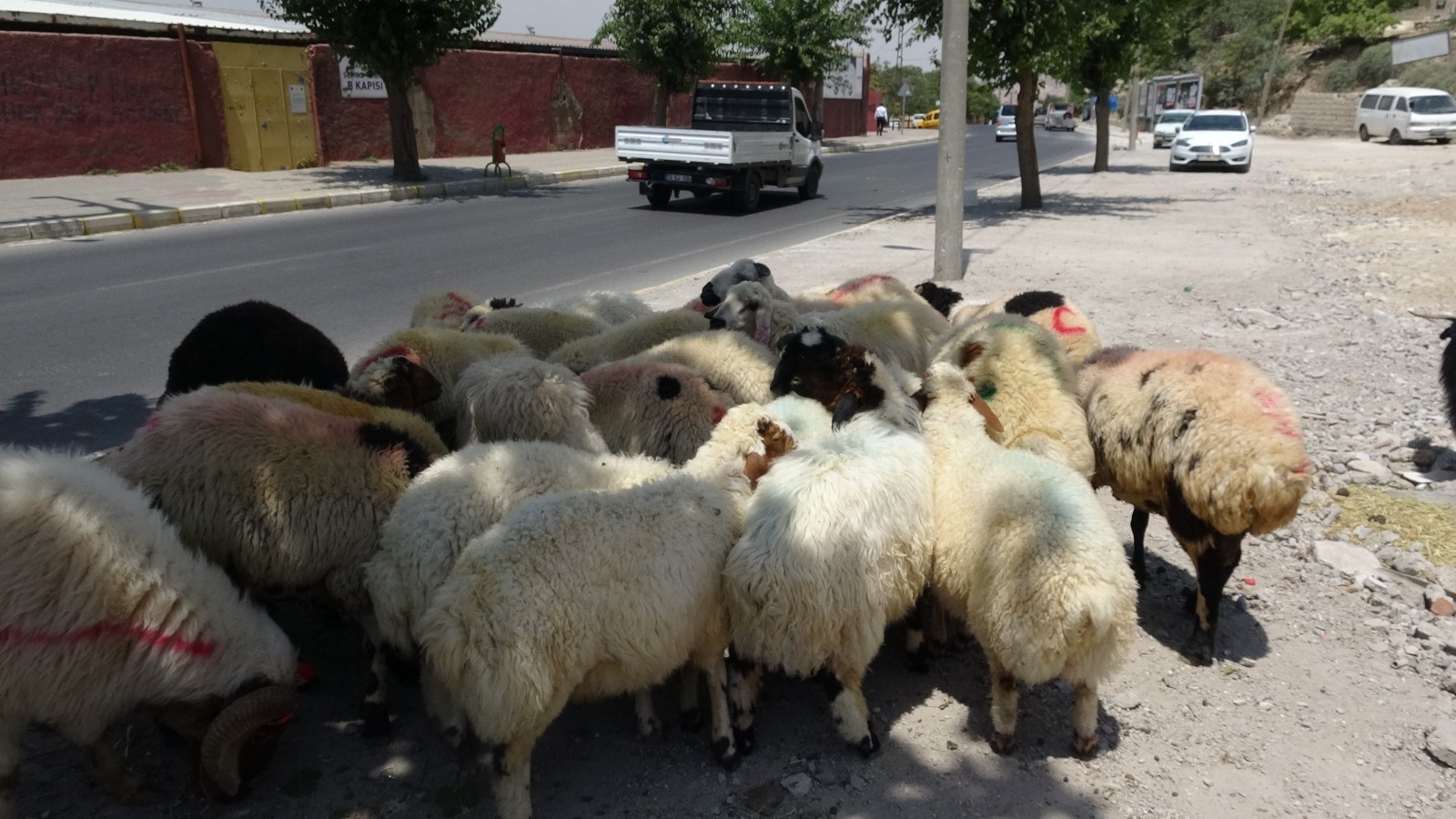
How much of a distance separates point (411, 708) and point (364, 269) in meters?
9.27

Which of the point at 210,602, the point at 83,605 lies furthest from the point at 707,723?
the point at 83,605

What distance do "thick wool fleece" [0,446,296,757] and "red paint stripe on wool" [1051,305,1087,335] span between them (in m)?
4.57

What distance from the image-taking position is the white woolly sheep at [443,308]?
21.1 ft

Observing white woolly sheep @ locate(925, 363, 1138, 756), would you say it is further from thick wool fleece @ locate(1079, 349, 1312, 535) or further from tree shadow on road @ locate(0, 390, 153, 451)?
tree shadow on road @ locate(0, 390, 153, 451)

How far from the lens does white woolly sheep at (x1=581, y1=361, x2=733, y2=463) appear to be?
14.6 ft

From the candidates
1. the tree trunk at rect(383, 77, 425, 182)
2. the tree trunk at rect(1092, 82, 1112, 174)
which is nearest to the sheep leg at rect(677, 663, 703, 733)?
the tree trunk at rect(383, 77, 425, 182)

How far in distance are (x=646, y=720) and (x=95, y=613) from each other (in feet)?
5.88

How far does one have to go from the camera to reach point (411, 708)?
11.8 feet

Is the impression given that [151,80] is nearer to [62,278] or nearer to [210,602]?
[62,278]

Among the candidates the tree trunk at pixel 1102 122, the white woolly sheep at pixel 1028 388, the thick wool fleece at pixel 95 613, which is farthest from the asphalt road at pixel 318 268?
the tree trunk at pixel 1102 122

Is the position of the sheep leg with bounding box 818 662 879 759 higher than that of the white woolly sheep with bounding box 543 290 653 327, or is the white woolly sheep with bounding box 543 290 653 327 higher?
the white woolly sheep with bounding box 543 290 653 327

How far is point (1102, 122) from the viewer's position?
2681cm

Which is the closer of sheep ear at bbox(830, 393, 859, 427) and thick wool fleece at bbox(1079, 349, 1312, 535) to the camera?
thick wool fleece at bbox(1079, 349, 1312, 535)

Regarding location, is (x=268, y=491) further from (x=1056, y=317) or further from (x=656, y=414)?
(x=1056, y=317)
